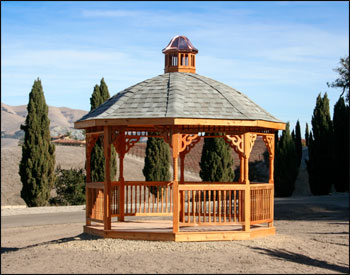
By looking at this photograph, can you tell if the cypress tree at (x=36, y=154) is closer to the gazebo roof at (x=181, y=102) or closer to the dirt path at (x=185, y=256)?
the dirt path at (x=185, y=256)

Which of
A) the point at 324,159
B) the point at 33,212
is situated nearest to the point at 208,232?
the point at 33,212

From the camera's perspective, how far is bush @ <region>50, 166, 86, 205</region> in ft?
104

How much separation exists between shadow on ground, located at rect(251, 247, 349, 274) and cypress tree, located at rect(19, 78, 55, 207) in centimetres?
1938

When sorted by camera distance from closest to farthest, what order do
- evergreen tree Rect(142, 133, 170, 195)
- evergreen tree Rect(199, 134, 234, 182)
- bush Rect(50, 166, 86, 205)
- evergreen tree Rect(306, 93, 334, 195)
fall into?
1. bush Rect(50, 166, 86, 205)
2. evergreen tree Rect(199, 134, 234, 182)
3. evergreen tree Rect(142, 133, 170, 195)
4. evergreen tree Rect(306, 93, 334, 195)

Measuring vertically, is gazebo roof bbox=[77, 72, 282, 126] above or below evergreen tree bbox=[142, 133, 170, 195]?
above

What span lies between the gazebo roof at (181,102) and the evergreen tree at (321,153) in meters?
22.6

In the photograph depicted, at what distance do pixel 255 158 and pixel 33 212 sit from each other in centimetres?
2406

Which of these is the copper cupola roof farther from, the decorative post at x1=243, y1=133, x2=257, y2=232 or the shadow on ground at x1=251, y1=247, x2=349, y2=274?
the shadow on ground at x1=251, y1=247, x2=349, y2=274

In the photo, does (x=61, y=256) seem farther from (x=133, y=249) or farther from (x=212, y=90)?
(x=212, y=90)

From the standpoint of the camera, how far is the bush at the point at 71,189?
3175 cm

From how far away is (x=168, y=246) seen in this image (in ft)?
44.2

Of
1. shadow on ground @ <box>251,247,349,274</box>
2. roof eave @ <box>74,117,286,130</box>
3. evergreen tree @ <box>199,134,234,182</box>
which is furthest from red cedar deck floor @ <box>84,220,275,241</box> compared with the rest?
evergreen tree @ <box>199,134,234,182</box>

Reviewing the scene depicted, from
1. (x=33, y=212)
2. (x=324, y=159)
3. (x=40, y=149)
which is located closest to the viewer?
(x=33, y=212)

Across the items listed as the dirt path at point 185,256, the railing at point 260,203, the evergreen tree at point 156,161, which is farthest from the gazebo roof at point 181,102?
the evergreen tree at point 156,161
